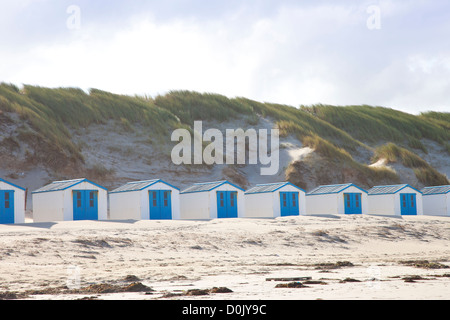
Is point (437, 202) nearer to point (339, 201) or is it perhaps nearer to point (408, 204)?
point (408, 204)

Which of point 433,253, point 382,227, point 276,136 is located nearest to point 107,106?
point 276,136

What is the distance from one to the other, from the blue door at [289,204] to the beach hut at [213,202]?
226 cm

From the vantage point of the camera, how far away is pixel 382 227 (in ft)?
94.9

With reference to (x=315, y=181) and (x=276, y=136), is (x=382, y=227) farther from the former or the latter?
(x=276, y=136)

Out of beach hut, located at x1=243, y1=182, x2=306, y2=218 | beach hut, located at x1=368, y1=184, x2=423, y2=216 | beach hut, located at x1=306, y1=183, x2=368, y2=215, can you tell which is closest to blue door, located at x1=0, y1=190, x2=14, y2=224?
beach hut, located at x1=243, y1=182, x2=306, y2=218

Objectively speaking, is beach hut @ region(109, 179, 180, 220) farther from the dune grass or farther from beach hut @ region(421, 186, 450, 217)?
beach hut @ region(421, 186, 450, 217)

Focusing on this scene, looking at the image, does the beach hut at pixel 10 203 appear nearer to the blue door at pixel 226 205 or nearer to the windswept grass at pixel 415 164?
the blue door at pixel 226 205

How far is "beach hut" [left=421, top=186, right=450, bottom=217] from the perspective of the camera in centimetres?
4112

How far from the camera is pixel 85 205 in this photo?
3109cm

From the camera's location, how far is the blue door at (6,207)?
28766mm

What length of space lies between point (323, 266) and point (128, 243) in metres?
7.58

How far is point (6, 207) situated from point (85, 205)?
3.75 metres

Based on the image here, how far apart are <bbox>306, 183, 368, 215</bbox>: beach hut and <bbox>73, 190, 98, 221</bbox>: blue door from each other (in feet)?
45.9

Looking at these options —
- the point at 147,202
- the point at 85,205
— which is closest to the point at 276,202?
the point at 147,202
